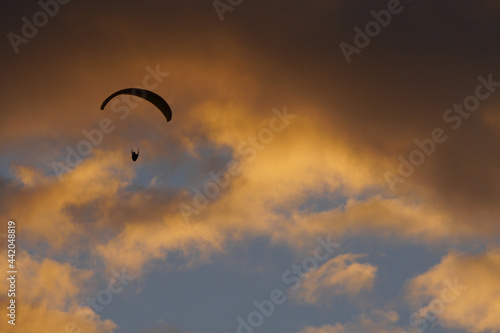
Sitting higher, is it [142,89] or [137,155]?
[142,89]

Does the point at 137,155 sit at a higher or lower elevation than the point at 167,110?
lower

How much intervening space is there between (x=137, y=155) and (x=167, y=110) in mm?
5403

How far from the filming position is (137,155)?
46781 millimetres

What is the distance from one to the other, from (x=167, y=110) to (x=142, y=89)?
3473 millimetres

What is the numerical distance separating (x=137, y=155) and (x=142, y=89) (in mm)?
5698

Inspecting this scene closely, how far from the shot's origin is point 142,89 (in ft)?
154

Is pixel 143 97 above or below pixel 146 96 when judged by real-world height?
below

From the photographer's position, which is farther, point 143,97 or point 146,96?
point 146,96
